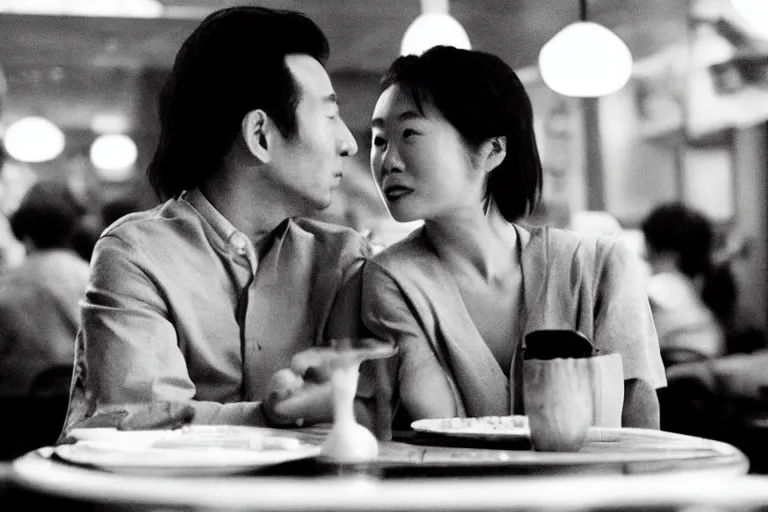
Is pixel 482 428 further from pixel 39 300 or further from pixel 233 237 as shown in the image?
pixel 39 300

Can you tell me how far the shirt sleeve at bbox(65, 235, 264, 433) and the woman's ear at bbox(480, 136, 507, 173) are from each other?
74 cm

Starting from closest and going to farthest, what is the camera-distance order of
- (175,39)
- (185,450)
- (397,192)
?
(185,450) → (397,192) → (175,39)

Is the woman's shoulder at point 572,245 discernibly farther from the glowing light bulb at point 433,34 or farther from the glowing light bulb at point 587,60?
the glowing light bulb at point 587,60

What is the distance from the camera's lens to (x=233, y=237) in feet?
8.13

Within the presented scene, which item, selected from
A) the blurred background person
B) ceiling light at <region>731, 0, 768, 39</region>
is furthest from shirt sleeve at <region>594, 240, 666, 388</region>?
the blurred background person

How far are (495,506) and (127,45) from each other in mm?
8365

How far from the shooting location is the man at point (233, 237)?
2.30 metres

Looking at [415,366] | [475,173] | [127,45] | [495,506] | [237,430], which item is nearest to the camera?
[495,506]

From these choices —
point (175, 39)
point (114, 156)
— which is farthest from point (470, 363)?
point (114, 156)

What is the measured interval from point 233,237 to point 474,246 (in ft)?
1.74

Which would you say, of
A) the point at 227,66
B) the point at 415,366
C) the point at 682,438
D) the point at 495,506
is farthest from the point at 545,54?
the point at 495,506

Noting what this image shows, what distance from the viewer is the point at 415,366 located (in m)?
2.25

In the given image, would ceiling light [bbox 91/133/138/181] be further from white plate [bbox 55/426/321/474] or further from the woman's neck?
white plate [bbox 55/426/321/474]

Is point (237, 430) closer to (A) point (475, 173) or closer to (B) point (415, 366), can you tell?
(B) point (415, 366)
